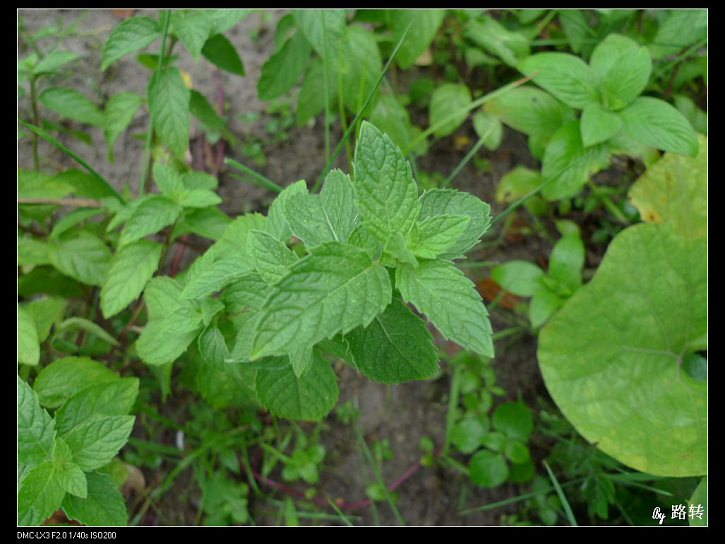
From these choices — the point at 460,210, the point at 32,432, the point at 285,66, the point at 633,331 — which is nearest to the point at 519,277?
the point at 633,331

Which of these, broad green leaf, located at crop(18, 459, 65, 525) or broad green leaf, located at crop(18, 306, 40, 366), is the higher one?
broad green leaf, located at crop(18, 306, 40, 366)

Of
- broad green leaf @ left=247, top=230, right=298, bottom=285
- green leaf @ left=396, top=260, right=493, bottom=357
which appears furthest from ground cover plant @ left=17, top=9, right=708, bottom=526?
green leaf @ left=396, top=260, right=493, bottom=357

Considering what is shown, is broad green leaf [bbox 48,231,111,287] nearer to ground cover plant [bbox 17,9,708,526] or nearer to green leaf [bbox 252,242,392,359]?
ground cover plant [bbox 17,9,708,526]

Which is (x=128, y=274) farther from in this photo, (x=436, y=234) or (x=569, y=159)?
(x=569, y=159)

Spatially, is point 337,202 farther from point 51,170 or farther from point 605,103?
point 51,170

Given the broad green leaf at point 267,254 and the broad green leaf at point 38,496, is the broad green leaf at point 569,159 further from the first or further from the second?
the broad green leaf at point 38,496

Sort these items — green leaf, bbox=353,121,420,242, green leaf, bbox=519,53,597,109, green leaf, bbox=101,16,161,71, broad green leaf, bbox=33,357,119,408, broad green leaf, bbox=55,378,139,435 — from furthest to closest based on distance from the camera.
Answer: green leaf, bbox=519,53,597,109 → green leaf, bbox=101,16,161,71 → broad green leaf, bbox=33,357,119,408 → broad green leaf, bbox=55,378,139,435 → green leaf, bbox=353,121,420,242

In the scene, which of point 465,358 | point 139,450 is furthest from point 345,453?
point 139,450
